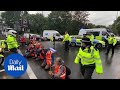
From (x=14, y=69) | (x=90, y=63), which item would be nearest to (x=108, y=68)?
(x=90, y=63)

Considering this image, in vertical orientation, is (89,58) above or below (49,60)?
above

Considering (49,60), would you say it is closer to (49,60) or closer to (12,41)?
(49,60)

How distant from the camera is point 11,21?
809 cm

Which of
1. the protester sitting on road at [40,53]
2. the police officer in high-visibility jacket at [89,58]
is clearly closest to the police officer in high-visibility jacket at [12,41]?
the protester sitting on road at [40,53]

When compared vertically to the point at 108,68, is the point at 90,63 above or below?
above

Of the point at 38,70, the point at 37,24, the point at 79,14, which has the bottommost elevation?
the point at 38,70

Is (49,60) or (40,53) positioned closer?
(49,60)

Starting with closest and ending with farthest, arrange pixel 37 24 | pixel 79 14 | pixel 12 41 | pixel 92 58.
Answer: pixel 92 58 → pixel 79 14 → pixel 12 41 → pixel 37 24

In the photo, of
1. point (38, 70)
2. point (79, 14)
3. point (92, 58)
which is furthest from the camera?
point (38, 70)

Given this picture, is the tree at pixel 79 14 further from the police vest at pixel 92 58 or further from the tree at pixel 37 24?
the tree at pixel 37 24

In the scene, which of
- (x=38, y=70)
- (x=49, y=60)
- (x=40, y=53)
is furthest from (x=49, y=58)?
(x=40, y=53)

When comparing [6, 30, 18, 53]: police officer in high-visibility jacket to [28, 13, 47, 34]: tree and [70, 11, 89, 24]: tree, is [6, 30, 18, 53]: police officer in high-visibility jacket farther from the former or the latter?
[70, 11, 89, 24]: tree
